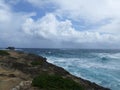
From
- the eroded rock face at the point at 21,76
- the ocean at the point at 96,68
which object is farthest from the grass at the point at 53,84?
the ocean at the point at 96,68

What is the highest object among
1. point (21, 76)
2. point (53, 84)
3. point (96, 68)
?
point (53, 84)

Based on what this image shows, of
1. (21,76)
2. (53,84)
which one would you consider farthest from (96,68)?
(53,84)

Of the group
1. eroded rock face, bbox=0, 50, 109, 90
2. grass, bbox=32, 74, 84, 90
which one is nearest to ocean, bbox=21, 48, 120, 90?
eroded rock face, bbox=0, 50, 109, 90

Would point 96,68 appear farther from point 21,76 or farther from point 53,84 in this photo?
point 53,84

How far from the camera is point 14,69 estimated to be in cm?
2194

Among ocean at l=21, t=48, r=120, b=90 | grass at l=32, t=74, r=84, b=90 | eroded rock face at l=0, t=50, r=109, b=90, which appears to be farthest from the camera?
ocean at l=21, t=48, r=120, b=90

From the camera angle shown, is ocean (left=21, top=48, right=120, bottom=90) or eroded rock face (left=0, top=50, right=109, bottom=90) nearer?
eroded rock face (left=0, top=50, right=109, bottom=90)

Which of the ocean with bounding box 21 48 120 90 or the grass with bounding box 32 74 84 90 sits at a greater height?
the grass with bounding box 32 74 84 90

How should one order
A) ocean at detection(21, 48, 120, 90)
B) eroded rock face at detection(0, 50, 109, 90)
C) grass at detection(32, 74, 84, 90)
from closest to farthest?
1. grass at detection(32, 74, 84, 90)
2. eroded rock face at detection(0, 50, 109, 90)
3. ocean at detection(21, 48, 120, 90)

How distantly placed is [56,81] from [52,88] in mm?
832

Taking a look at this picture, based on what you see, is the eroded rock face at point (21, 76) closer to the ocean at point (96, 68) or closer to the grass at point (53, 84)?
the grass at point (53, 84)

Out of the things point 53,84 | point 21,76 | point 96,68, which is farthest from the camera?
point 96,68

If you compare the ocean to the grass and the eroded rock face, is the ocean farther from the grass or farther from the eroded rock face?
the grass

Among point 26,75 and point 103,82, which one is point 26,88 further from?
point 103,82
